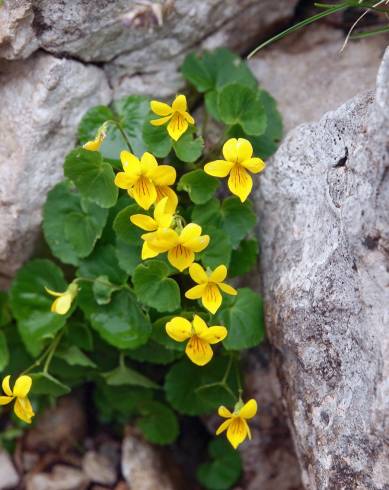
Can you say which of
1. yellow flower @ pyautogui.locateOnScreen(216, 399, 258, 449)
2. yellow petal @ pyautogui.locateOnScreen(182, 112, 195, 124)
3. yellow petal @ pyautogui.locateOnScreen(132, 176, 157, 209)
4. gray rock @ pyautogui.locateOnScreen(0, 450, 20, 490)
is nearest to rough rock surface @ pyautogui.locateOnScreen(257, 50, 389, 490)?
yellow flower @ pyautogui.locateOnScreen(216, 399, 258, 449)

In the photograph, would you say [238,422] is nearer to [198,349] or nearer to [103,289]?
[198,349]

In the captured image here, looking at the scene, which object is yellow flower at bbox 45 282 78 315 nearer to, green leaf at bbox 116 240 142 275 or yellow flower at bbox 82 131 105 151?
green leaf at bbox 116 240 142 275

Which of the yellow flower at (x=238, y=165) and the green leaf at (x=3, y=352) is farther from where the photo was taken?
the green leaf at (x=3, y=352)

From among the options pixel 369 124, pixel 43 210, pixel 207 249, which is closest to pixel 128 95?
pixel 43 210

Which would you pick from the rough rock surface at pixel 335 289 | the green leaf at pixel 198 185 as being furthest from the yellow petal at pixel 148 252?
the rough rock surface at pixel 335 289

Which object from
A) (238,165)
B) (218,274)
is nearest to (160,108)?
(238,165)

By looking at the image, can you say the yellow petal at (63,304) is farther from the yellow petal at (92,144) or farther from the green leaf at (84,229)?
the yellow petal at (92,144)
